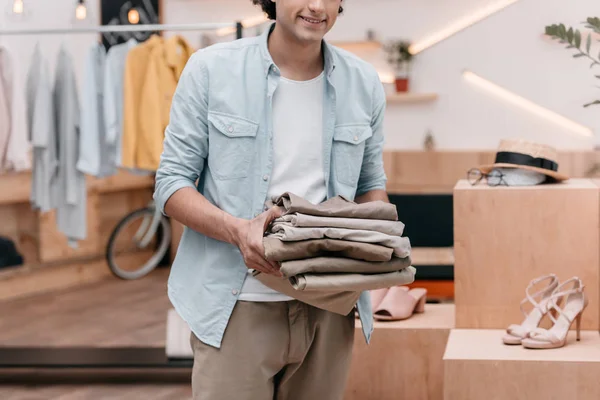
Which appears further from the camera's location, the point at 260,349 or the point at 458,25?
the point at 458,25

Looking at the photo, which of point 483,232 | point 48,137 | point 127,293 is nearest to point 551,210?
point 483,232

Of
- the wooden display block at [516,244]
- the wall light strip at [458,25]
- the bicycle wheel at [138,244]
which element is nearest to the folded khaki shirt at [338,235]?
the wooden display block at [516,244]

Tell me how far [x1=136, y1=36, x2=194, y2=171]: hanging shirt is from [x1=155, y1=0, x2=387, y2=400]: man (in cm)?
326

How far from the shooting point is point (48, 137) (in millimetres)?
5086

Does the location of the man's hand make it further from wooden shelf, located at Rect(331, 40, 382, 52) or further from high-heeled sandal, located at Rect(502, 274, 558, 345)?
wooden shelf, located at Rect(331, 40, 382, 52)

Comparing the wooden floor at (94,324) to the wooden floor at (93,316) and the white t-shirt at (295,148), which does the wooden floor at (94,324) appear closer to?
the wooden floor at (93,316)

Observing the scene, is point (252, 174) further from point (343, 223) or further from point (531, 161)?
point (531, 161)

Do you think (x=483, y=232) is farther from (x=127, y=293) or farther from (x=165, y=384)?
(x=127, y=293)

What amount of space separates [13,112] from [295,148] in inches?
143

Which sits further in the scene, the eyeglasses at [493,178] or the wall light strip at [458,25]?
the wall light strip at [458,25]

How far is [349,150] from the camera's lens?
1.81m

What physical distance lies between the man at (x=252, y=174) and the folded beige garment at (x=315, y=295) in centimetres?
6

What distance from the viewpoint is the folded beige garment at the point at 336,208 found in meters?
1.58

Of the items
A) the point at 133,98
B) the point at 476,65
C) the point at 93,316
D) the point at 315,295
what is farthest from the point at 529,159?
the point at 476,65
